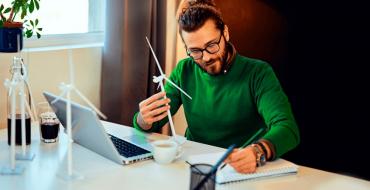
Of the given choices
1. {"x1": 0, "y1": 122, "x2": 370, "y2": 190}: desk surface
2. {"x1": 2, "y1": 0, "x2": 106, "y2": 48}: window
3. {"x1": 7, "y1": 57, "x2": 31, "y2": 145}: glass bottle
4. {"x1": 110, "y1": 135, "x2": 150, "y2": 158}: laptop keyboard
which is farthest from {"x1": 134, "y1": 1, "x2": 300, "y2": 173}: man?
{"x1": 2, "y1": 0, "x2": 106, "y2": 48}: window

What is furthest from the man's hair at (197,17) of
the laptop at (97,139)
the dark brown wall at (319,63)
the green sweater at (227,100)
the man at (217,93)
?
the dark brown wall at (319,63)

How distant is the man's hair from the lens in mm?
1963

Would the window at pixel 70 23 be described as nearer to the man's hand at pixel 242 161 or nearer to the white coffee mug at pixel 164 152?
the white coffee mug at pixel 164 152

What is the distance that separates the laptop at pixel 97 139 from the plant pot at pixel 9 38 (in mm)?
321

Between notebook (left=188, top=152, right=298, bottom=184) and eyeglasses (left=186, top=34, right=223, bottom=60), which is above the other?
eyeglasses (left=186, top=34, right=223, bottom=60)

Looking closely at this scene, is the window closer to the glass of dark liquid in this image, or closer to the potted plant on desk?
the potted plant on desk

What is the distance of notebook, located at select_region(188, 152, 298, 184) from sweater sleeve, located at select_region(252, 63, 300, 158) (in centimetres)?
6

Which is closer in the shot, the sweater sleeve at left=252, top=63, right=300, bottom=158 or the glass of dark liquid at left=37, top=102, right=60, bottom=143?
the sweater sleeve at left=252, top=63, right=300, bottom=158

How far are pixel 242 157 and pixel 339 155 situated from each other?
1.35 meters

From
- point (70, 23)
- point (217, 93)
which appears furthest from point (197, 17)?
point (70, 23)

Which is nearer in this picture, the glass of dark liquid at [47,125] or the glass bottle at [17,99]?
the glass bottle at [17,99]

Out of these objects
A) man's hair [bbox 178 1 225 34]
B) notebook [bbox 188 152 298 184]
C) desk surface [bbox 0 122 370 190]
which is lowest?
desk surface [bbox 0 122 370 190]

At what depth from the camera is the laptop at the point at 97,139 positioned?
64.3 inches

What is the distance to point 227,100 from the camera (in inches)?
81.4
